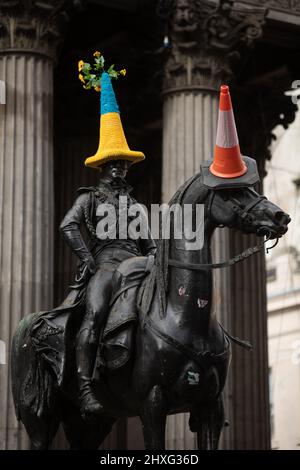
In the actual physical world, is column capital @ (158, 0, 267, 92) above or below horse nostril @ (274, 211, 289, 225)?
above

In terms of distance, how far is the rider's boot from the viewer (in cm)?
1433

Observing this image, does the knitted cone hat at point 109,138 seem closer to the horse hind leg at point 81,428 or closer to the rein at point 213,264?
the rein at point 213,264

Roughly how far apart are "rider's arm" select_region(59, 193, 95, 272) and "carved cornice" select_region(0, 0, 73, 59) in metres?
10.7

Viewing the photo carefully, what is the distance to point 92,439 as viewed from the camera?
624 inches

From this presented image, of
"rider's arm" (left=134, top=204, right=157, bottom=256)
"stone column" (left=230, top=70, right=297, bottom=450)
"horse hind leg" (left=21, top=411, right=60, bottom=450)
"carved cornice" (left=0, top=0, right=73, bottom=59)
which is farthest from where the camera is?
"stone column" (left=230, top=70, right=297, bottom=450)

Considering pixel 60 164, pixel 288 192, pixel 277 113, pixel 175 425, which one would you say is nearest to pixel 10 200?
pixel 175 425

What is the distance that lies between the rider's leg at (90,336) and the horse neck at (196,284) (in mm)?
1084

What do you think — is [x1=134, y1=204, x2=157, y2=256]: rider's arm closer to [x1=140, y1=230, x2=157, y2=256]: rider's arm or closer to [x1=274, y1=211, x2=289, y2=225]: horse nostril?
[x1=140, y1=230, x2=157, y2=256]: rider's arm

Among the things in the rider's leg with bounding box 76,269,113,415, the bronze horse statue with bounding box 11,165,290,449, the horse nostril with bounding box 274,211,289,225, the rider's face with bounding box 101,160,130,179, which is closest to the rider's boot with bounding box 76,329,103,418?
the rider's leg with bounding box 76,269,113,415

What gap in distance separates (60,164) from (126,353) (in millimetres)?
19907

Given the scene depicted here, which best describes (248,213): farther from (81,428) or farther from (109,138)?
(81,428)

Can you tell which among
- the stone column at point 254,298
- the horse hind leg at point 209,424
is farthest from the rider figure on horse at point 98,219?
the stone column at point 254,298

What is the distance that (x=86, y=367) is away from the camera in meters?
14.5
